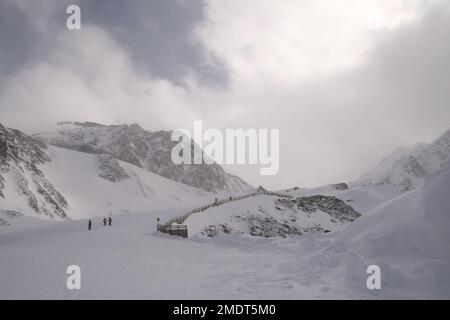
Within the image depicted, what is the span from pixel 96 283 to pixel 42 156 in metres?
128

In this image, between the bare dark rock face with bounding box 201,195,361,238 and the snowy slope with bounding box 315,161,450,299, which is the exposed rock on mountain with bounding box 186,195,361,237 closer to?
the bare dark rock face with bounding box 201,195,361,238

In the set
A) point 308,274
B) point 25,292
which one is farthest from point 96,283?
point 308,274

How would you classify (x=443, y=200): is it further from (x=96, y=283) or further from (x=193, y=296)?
(x=96, y=283)

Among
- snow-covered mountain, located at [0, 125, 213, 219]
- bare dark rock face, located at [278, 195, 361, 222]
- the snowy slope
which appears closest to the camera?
the snowy slope

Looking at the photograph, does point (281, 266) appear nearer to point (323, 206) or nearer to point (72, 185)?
point (323, 206)

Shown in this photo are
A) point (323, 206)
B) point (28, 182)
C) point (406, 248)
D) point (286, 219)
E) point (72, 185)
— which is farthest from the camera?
point (72, 185)

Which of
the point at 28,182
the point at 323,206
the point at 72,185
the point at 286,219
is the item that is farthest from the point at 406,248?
the point at 72,185

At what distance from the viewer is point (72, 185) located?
388 ft

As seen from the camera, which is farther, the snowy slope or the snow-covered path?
the snow-covered path

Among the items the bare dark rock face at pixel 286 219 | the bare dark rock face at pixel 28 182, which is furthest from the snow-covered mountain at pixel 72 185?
the bare dark rock face at pixel 286 219

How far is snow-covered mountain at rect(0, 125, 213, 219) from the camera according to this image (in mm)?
71375

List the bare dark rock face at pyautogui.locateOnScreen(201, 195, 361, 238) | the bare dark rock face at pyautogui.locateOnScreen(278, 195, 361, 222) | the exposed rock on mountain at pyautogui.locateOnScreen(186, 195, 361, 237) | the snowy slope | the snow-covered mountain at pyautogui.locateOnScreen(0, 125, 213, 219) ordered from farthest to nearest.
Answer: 1. the snow-covered mountain at pyautogui.locateOnScreen(0, 125, 213, 219)
2. the bare dark rock face at pyautogui.locateOnScreen(278, 195, 361, 222)
3. the bare dark rock face at pyautogui.locateOnScreen(201, 195, 361, 238)
4. the exposed rock on mountain at pyautogui.locateOnScreen(186, 195, 361, 237)
5. the snowy slope

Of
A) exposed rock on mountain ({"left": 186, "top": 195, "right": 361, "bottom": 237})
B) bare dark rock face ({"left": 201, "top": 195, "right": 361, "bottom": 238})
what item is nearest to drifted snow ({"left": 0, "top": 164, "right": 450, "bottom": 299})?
exposed rock on mountain ({"left": 186, "top": 195, "right": 361, "bottom": 237})

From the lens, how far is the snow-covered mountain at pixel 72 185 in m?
71.4
